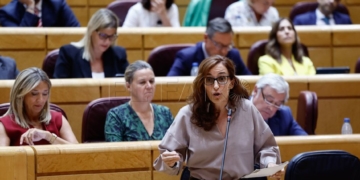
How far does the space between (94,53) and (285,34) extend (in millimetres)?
1217

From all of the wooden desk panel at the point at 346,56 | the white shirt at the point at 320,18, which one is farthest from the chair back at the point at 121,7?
the wooden desk panel at the point at 346,56

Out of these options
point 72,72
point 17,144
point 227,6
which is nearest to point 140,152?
point 17,144

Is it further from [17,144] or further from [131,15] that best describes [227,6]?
[17,144]

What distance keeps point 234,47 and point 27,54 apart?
1.30 meters

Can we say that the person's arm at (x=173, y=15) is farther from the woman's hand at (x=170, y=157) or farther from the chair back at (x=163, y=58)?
the woman's hand at (x=170, y=157)

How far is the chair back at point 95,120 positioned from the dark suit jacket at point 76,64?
0.62 meters

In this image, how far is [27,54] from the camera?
472 centimetres

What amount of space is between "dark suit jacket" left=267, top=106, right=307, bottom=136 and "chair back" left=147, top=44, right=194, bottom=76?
40.5 inches

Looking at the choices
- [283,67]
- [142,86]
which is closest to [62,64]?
[142,86]

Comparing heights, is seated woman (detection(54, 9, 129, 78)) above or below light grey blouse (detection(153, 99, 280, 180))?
above

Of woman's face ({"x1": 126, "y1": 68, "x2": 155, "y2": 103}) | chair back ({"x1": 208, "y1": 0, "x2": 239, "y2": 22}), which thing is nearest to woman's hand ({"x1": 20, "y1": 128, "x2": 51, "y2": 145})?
woman's face ({"x1": 126, "y1": 68, "x2": 155, "y2": 103})

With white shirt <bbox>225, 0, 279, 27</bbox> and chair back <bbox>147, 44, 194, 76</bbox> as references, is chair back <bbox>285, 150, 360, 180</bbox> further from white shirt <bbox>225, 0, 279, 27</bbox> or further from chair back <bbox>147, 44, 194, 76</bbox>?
white shirt <bbox>225, 0, 279, 27</bbox>

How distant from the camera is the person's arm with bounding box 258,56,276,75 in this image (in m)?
4.66

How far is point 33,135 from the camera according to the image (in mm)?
3287
